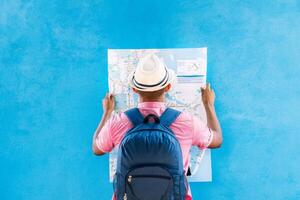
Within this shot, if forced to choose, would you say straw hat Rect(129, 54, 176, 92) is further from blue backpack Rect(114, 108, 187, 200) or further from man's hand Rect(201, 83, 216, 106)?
man's hand Rect(201, 83, 216, 106)

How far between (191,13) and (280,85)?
387 mm

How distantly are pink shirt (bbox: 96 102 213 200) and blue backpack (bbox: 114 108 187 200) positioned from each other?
0.17 ft

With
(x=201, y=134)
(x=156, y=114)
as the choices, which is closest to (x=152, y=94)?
(x=156, y=114)

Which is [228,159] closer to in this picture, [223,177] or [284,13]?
[223,177]

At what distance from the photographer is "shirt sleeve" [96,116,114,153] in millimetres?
1146

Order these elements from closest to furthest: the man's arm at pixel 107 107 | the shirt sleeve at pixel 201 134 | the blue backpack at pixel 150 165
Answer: the blue backpack at pixel 150 165
the shirt sleeve at pixel 201 134
the man's arm at pixel 107 107

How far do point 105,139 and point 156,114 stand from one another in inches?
7.1

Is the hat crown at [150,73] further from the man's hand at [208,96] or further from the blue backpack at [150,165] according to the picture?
the man's hand at [208,96]

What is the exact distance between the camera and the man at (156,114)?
1.07 meters

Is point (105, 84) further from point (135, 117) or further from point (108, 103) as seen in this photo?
point (135, 117)

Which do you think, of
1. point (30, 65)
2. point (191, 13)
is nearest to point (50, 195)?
point (30, 65)

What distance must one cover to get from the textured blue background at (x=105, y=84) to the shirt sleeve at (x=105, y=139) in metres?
0.16

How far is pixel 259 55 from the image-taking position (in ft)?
4.26

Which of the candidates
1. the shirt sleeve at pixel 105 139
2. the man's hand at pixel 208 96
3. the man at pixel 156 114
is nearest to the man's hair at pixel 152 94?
the man at pixel 156 114
